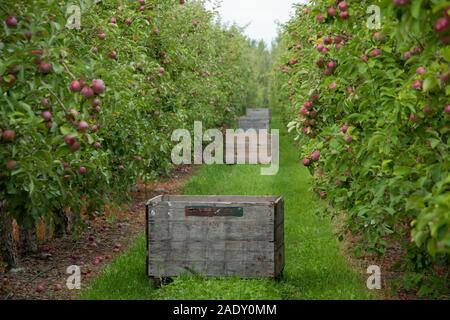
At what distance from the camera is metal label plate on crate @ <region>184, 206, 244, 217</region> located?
6.37 m

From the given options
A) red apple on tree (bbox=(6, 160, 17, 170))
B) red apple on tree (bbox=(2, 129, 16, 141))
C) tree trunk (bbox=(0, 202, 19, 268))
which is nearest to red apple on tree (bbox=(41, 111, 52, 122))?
red apple on tree (bbox=(2, 129, 16, 141))

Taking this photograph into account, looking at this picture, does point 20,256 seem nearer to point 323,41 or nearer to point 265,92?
point 323,41

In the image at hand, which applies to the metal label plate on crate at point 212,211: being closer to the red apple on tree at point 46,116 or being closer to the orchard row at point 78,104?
the orchard row at point 78,104

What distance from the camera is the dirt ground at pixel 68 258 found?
6.78 metres

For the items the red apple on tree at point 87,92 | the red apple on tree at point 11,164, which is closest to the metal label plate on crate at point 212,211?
the red apple on tree at point 11,164

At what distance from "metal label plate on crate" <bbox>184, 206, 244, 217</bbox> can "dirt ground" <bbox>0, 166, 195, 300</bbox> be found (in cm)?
131

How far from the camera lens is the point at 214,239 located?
21.1 ft

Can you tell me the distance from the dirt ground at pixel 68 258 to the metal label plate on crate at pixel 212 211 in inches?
51.8

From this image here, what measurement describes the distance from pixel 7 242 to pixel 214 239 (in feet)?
7.20

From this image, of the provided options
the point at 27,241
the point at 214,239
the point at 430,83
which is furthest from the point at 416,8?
the point at 27,241

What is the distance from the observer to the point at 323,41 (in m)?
6.44

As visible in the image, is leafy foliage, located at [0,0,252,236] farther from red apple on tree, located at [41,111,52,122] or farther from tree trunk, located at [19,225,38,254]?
tree trunk, located at [19,225,38,254]

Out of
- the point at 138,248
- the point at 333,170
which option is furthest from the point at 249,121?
the point at 333,170

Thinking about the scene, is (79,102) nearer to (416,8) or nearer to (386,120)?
(386,120)
